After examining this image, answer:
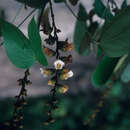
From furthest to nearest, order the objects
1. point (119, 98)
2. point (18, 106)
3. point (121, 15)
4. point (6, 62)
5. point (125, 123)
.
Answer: point (6, 62)
point (119, 98)
point (125, 123)
point (18, 106)
point (121, 15)

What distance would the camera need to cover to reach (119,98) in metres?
2.89

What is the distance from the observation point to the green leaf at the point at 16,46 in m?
0.56

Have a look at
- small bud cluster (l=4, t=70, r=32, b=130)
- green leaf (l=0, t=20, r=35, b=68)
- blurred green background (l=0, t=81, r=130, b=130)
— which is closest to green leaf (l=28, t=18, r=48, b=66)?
green leaf (l=0, t=20, r=35, b=68)

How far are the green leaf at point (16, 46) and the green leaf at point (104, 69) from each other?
0.65 ft

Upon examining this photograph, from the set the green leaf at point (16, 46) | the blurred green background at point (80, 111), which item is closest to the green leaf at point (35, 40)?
the green leaf at point (16, 46)

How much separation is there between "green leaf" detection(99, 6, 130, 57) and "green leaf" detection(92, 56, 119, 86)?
0.09 meters

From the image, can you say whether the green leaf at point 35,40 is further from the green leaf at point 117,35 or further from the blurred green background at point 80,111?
the blurred green background at point 80,111

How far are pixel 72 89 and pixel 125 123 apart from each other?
63cm

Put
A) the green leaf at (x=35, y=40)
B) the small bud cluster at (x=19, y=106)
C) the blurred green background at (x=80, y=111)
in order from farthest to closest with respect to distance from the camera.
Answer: the blurred green background at (x=80, y=111) → the small bud cluster at (x=19, y=106) → the green leaf at (x=35, y=40)

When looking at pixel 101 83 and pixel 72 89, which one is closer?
pixel 101 83

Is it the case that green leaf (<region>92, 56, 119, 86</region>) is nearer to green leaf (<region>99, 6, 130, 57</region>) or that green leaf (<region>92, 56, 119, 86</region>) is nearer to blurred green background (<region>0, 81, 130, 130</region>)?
green leaf (<region>99, 6, 130, 57</region>)

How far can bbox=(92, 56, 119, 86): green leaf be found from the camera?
2.34 feet

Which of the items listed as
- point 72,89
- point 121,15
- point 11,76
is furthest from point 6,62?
point 121,15

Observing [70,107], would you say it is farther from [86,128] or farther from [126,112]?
[126,112]
